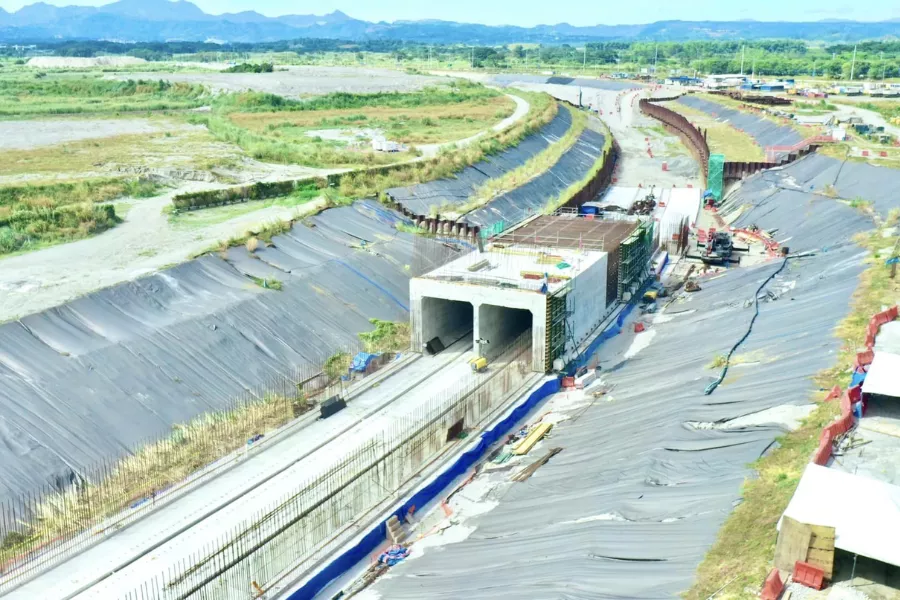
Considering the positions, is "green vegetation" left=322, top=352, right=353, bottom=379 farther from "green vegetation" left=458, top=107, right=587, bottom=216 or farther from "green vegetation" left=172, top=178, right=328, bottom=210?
"green vegetation" left=458, top=107, right=587, bottom=216

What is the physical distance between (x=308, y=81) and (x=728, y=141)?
264 ft

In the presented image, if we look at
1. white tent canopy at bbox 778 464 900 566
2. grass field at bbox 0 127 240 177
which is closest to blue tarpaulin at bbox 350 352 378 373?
white tent canopy at bbox 778 464 900 566

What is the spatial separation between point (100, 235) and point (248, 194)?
29.9ft

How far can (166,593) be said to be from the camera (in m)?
16.5

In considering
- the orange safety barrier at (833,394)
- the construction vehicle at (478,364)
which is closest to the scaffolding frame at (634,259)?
the construction vehicle at (478,364)

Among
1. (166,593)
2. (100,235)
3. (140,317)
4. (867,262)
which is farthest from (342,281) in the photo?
(867,262)

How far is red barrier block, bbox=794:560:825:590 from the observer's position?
13.3m

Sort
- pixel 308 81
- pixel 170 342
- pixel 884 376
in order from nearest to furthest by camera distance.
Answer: pixel 884 376
pixel 170 342
pixel 308 81

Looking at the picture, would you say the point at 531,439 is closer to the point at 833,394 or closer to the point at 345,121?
the point at 833,394

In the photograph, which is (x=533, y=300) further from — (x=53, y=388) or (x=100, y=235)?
(x=100, y=235)

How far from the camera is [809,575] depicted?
43.7ft

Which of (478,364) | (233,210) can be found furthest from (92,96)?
(478,364)

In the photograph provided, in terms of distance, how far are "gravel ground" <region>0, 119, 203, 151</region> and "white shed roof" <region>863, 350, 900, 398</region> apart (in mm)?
59664

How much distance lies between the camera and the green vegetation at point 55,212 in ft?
113
